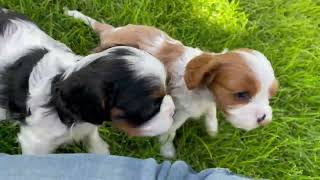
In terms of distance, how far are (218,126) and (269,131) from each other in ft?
0.90

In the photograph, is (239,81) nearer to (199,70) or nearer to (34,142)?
(199,70)

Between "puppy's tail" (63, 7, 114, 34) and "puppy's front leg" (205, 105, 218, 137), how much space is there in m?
0.68

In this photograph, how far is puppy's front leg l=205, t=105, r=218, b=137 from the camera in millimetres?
2930

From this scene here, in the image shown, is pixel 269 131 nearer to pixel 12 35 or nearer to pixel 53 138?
pixel 53 138

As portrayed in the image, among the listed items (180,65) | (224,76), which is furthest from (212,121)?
(224,76)

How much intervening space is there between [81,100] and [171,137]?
31.3 inches

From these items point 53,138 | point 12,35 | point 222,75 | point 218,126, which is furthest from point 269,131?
point 12,35

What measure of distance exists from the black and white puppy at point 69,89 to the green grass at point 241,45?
438 millimetres

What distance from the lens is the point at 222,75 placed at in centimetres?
252

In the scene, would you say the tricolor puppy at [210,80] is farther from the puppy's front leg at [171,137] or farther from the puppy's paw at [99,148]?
the puppy's paw at [99,148]

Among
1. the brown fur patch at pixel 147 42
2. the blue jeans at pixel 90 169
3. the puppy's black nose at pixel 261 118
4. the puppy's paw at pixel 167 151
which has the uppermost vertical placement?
the brown fur patch at pixel 147 42

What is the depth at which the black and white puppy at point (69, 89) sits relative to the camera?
7.25ft

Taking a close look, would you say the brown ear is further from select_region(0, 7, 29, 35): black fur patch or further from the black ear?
select_region(0, 7, 29, 35): black fur patch

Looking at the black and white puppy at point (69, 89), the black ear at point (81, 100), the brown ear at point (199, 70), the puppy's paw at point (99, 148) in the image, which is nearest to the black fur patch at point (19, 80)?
the black and white puppy at point (69, 89)
